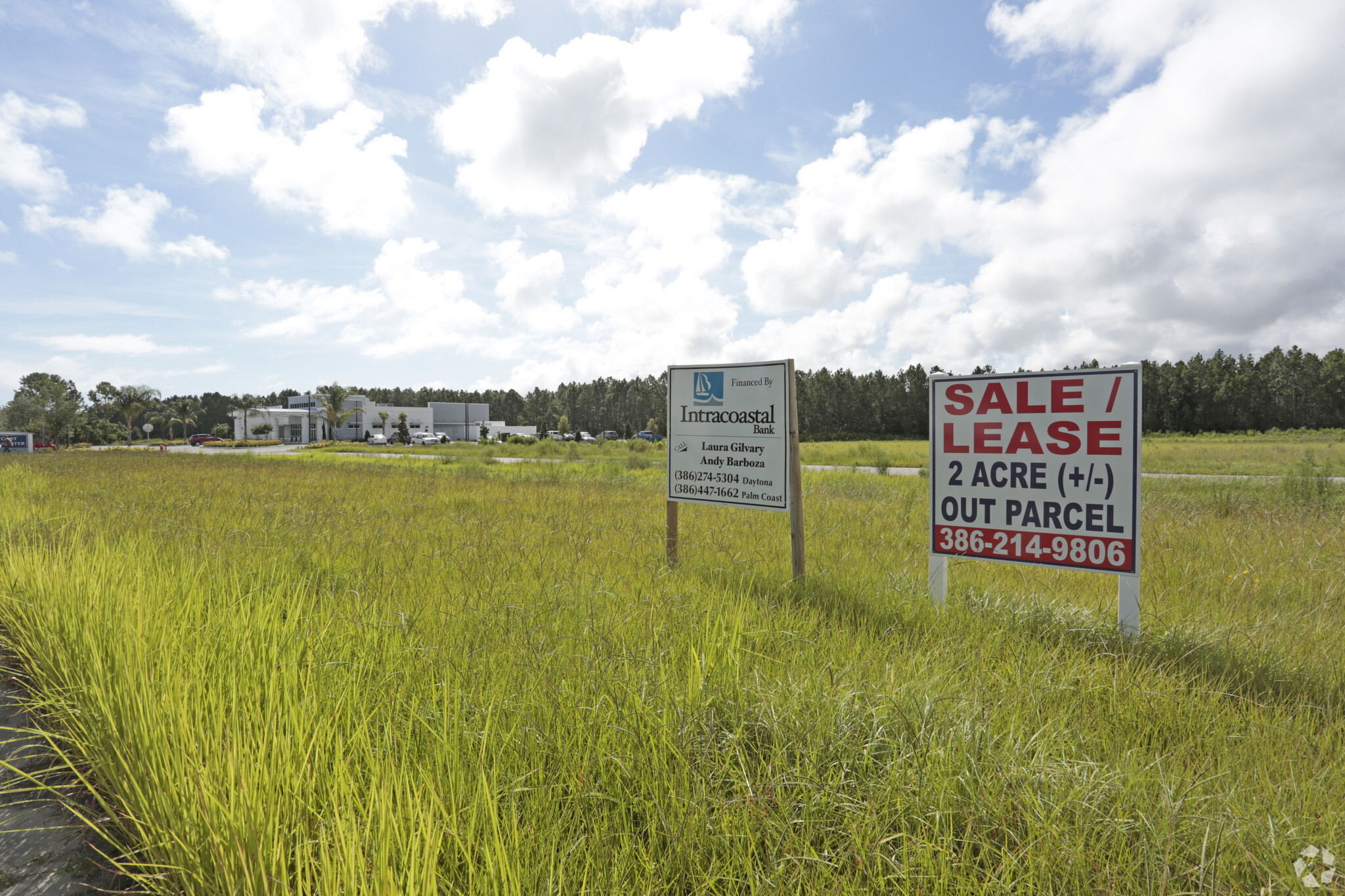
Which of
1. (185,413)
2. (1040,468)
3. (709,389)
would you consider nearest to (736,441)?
(709,389)

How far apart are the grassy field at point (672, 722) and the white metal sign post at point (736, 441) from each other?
669 mm

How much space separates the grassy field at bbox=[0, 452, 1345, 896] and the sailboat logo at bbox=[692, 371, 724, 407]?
67.8 inches

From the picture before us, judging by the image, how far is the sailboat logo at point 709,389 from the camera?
20.1 ft

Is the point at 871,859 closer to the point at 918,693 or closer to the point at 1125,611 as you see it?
the point at 918,693

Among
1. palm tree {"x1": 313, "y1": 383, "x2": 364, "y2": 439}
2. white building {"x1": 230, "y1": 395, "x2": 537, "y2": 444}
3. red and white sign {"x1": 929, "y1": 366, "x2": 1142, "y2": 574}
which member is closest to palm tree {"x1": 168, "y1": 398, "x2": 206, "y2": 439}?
white building {"x1": 230, "y1": 395, "x2": 537, "y2": 444}

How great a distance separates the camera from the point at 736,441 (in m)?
5.97

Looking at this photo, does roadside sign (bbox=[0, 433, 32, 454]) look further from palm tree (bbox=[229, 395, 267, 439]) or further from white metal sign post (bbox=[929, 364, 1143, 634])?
white metal sign post (bbox=[929, 364, 1143, 634])

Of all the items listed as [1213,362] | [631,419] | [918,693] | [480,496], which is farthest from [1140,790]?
[631,419]

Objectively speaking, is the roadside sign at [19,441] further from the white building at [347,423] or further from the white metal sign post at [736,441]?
the white metal sign post at [736,441]

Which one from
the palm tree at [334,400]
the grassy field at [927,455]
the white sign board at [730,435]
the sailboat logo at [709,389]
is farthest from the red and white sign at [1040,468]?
the palm tree at [334,400]

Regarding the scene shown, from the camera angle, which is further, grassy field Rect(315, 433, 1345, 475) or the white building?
the white building

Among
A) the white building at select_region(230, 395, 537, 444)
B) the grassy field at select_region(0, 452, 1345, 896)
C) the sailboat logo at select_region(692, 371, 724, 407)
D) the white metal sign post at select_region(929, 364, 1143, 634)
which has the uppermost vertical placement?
the white building at select_region(230, 395, 537, 444)

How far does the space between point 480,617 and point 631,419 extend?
112289 mm

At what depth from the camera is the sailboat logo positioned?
6.13 m
